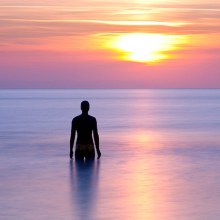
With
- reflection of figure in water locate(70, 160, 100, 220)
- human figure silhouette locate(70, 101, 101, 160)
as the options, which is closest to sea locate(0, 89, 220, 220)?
reflection of figure in water locate(70, 160, 100, 220)

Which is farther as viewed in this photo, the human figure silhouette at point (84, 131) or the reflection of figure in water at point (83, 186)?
the human figure silhouette at point (84, 131)

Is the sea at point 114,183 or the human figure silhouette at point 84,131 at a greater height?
the human figure silhouette at point 84,131

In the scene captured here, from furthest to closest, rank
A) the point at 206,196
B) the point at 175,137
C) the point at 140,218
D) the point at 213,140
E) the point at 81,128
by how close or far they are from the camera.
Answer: the point at 175,137 → the point at 213,140 → the point at 81,128 → the point at 206,196 → the point at 140,218

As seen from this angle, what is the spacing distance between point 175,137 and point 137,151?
6933mm

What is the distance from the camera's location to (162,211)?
1135 cm

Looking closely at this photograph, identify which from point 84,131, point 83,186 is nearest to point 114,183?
point 83,186

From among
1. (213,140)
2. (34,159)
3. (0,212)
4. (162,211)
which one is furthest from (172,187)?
(213,140)

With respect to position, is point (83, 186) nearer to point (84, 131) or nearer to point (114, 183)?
point (114, 183)

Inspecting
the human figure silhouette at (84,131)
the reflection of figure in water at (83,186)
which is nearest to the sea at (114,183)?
the reflection of figure in water at (83,186)

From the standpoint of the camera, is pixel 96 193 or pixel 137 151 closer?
pixel 96 193

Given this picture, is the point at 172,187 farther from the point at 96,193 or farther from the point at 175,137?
the point at 175,137

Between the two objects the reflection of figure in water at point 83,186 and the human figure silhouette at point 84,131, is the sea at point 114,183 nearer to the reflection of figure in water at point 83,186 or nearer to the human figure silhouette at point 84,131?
the reflection of figure in water at point 83,186

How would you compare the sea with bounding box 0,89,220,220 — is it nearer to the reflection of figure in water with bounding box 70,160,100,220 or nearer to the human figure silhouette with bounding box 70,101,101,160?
the reflection of figure in water with bounding box 70,160,100,220

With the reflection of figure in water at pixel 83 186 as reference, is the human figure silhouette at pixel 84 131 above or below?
above
